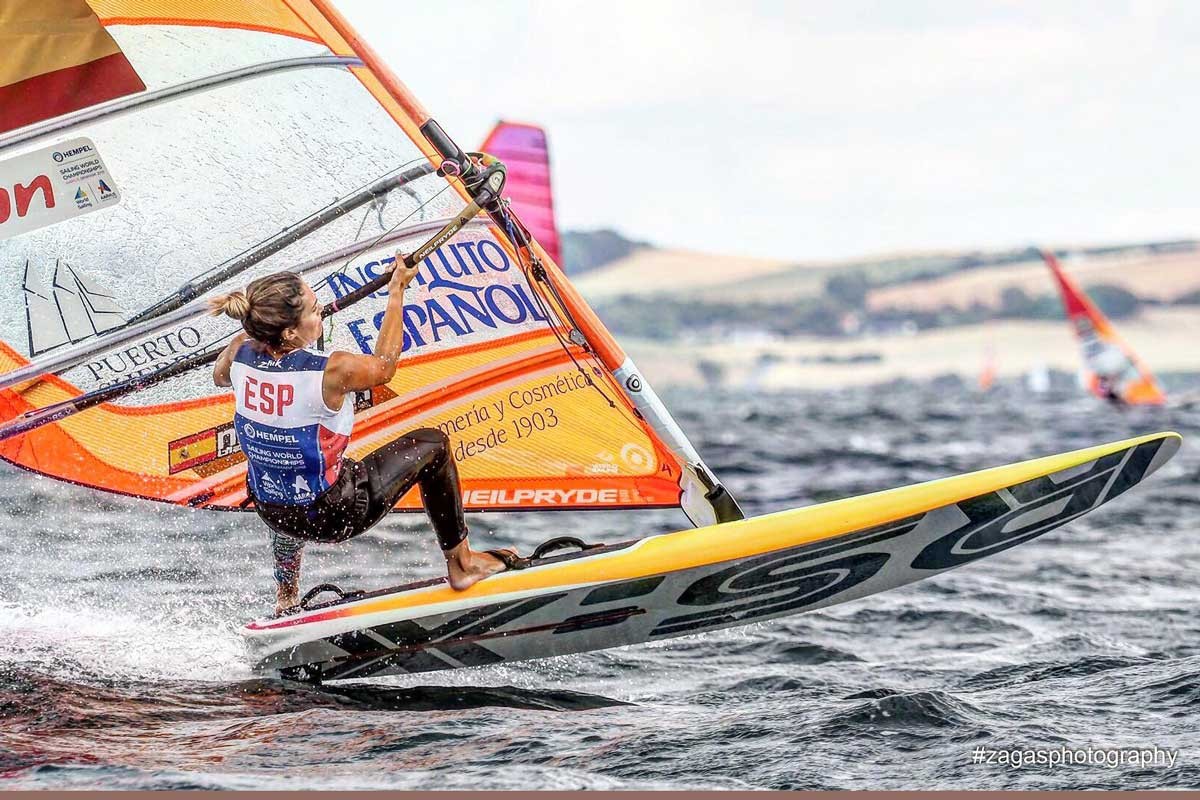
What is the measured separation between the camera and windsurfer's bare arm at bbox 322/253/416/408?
4.82m

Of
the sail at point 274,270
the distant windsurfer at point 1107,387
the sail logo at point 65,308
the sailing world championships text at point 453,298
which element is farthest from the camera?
the distant windsurfer at point 1107,387

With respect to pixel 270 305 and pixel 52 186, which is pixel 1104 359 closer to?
pixel 52 186

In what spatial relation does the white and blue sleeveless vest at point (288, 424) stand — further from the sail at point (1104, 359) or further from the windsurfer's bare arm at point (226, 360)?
the sail at point (1104, 359)

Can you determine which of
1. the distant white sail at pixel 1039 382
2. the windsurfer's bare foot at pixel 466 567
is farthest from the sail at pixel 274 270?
the distant white sail at pixel 1039 382

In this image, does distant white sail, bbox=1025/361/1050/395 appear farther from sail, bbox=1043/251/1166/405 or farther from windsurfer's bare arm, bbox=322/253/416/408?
windsurfer's bare arm, bbox=322/253/416/408

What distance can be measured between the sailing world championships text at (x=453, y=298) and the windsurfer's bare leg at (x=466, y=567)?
0.91 metres

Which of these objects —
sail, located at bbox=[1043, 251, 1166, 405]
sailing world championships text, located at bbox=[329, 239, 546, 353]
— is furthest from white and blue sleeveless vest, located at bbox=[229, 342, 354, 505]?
sail, located at bbox=[1043, 251, 1166, 405]

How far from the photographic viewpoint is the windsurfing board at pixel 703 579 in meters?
5.45

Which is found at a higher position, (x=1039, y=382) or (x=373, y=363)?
(x=1039, y=382)

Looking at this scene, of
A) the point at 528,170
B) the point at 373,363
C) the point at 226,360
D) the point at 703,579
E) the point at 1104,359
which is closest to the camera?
the point at 373,363

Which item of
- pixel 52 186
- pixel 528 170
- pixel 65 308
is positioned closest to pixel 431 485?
pixel 65 308

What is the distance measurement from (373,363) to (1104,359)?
27598 mm

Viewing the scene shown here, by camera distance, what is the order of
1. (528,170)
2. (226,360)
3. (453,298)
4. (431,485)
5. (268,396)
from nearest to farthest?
(268,396)
(226,360)
(431,485)
(453,298)
(528,170)

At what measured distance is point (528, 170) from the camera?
10484 mm
